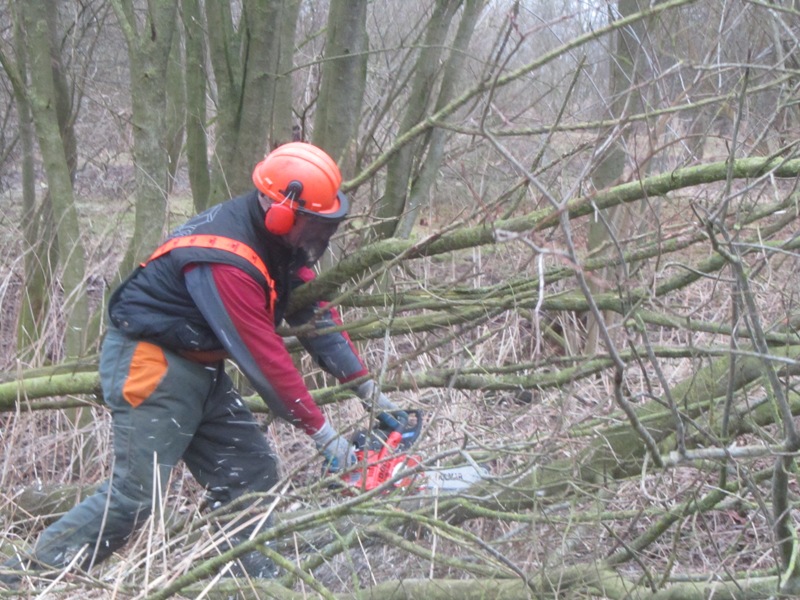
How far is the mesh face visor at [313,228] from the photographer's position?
131 inches

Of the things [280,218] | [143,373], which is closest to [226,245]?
[280,218]

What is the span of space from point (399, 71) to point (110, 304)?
7.44 ft

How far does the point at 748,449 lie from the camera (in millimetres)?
2037

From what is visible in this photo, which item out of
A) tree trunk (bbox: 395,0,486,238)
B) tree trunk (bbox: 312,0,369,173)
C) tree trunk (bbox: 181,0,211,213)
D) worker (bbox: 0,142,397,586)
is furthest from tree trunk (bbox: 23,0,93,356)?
tree trunk (bbox: 395,0,486,238)

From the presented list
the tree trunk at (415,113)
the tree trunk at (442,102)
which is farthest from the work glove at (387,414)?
the tree trunk at (442,102)

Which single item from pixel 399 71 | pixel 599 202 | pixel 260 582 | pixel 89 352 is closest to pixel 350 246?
pixel 399 71

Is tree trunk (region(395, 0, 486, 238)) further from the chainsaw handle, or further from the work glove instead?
the chainsaw handle

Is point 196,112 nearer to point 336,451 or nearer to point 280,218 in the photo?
point 280,218

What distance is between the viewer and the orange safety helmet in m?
3.29

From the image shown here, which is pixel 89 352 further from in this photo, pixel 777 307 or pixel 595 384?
pixel 777 307

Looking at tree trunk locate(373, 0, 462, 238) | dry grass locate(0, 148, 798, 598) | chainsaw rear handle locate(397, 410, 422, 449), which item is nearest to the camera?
dry grass locate(0, 148, 798, 598)

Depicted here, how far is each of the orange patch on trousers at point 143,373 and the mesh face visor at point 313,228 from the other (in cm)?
73

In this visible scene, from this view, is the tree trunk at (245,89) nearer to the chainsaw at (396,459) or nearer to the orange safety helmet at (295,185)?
the orange safety helmet at (295,185)

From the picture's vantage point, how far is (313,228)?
337 centimetres
